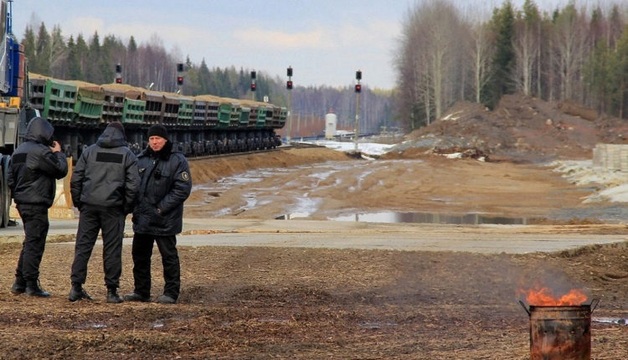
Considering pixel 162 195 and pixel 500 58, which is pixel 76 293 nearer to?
pixel 162 195

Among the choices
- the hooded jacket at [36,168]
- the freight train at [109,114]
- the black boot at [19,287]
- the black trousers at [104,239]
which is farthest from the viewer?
the freight train at [109,114]

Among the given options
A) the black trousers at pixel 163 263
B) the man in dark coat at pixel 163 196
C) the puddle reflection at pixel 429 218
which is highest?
the man in dark coat at pixel 163 196

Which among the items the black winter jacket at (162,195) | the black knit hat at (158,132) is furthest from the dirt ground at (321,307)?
the black knit hat at (158,132)

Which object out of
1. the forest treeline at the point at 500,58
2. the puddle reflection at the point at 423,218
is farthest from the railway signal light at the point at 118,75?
the forest treeline at the point at 500,58

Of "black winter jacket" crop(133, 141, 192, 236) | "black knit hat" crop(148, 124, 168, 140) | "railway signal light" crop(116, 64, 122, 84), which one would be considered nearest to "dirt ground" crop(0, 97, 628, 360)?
"black winter jacket" crop(133, 141, 192, 236)

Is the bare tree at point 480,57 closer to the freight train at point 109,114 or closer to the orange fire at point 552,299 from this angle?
the freight train at point 109,114

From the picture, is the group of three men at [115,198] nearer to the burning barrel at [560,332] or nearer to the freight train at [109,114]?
the burning barrel at [560,332]

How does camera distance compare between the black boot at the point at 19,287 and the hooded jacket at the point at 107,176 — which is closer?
the hooded jacket at the point at 107,176

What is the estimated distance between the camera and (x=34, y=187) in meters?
13.0

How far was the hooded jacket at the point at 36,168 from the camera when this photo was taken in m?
12.9

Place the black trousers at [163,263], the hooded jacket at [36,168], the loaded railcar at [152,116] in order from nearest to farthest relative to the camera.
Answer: the black trousers at [163,263] → the hooded jacket at [36,168] → the loaded railcar at [152,116]

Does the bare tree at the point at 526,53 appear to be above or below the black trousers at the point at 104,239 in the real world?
above

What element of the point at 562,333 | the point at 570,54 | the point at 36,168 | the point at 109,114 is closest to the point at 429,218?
the point at 109,114

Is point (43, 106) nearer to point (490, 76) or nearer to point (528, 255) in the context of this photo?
point (528, 255)
